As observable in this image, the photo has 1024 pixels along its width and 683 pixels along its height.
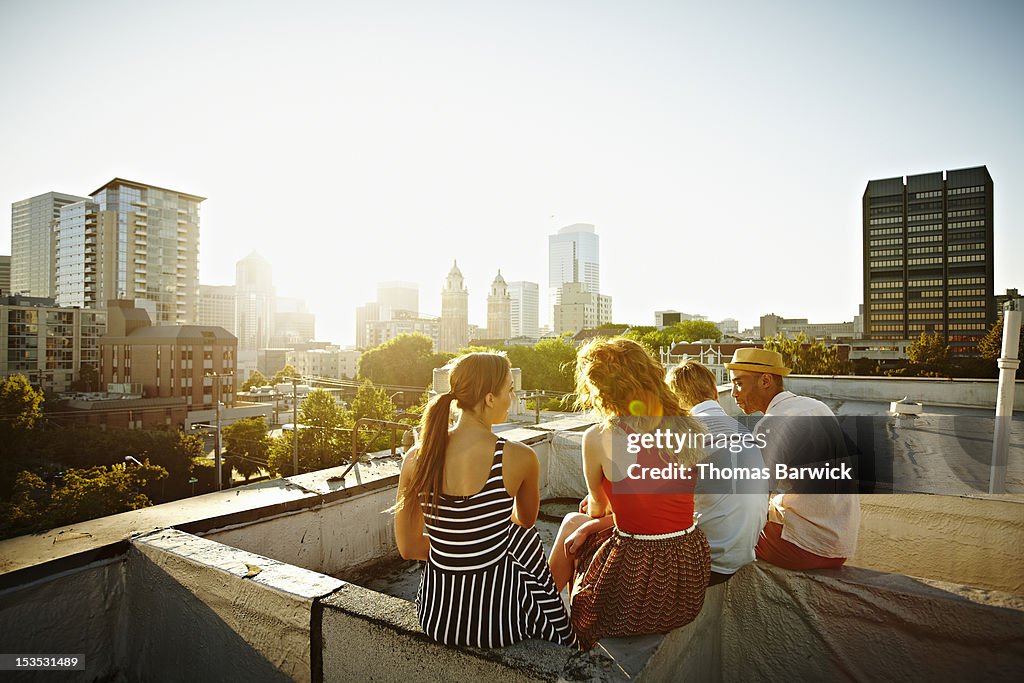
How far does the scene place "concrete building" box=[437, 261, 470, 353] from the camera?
138 metres

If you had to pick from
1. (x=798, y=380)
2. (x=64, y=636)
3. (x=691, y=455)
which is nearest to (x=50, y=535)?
(x=64, y=636)

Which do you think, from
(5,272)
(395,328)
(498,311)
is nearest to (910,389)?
(5,272)

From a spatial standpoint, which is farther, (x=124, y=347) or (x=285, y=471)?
(x=124, y=347)

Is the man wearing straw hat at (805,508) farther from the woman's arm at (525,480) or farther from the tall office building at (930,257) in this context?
the tall office building at (930,257)

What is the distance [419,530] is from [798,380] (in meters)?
12.6

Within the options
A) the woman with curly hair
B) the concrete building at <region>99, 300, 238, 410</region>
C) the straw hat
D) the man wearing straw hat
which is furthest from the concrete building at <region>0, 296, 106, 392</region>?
the man wearing straw hat

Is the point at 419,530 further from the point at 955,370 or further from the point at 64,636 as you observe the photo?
the point at 955,370

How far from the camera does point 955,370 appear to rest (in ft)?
99.0

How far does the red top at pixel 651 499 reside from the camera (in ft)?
6.68

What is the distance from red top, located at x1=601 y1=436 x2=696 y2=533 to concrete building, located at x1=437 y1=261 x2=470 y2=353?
135367mm

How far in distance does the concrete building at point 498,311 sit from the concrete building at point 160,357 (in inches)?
3816

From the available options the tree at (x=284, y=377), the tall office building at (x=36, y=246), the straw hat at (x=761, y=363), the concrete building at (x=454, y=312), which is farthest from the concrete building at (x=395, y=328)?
the straw hat at (x=761, y=363)

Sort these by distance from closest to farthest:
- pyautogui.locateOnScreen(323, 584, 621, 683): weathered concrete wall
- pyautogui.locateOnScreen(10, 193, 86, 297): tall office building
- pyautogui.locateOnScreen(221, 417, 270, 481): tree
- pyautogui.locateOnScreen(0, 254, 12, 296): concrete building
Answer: pyautogui.locateOnScreen(323, 584, 621, 683): weathered concrete wall, pyautogui.locateOnScreen(221, 417, 270, 481): tree, pyautogui.locateOnScreen(0, 254, 12, 296): concrete building, pyautogui.locateOnScreen(10, 193, 86, 297): tall office building

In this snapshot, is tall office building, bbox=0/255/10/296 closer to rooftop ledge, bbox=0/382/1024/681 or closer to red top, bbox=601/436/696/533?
rooftop ledge, bbox=0/382/1024/681
